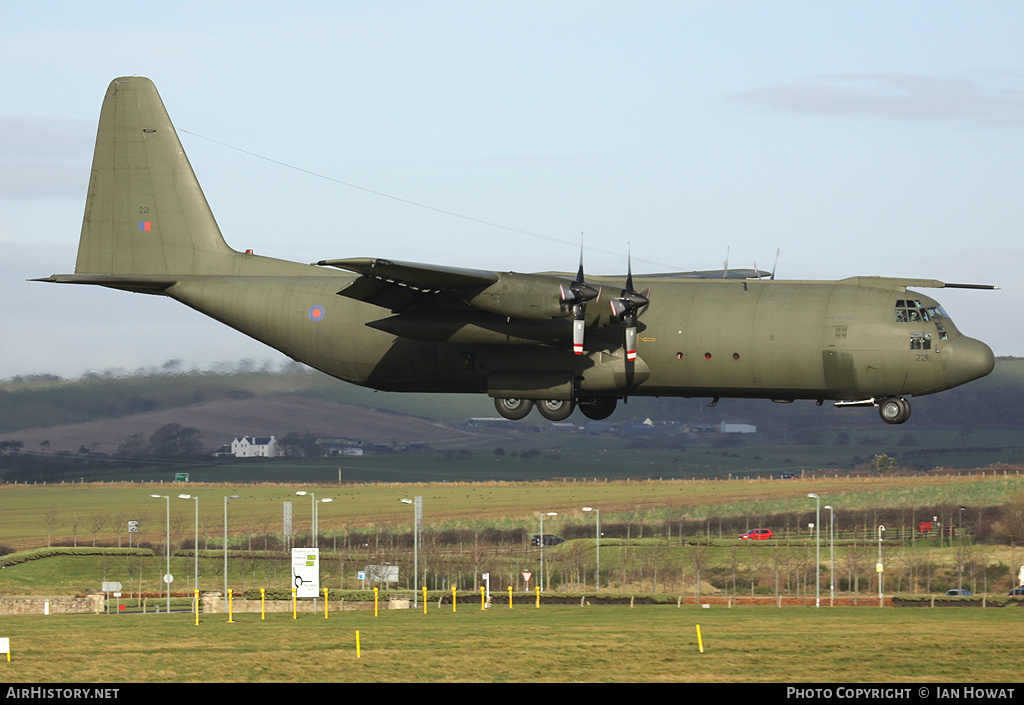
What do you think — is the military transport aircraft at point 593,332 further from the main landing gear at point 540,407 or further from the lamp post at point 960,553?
the lamp post at point 960,553

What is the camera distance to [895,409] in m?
41.3

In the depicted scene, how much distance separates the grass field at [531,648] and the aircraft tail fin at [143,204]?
60.4ft

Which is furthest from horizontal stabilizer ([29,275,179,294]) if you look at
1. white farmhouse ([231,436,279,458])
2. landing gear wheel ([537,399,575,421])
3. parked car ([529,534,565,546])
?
white farmhouse ([231,436,279,458])

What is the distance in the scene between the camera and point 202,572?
4751 inches

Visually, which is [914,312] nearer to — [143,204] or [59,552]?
[143,204]

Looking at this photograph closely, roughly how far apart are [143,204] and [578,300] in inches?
764

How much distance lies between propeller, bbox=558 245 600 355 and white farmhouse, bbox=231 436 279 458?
129 metres

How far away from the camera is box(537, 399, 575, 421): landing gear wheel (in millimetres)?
43844

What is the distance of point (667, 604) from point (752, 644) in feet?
91.6

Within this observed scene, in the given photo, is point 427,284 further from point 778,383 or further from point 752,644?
point 752,644

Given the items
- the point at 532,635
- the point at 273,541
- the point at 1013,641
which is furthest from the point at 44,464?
the point at 1013,641

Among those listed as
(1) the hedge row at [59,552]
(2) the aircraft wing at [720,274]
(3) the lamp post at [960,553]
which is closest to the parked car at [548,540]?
(1) the hedge row at [59,552]

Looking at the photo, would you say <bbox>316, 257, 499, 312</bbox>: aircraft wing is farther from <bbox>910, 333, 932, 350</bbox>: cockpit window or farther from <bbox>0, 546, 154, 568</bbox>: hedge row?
<bbox>0, 546, 154, 568</bbox>: hedge row

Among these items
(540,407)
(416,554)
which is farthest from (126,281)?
(416,554)
